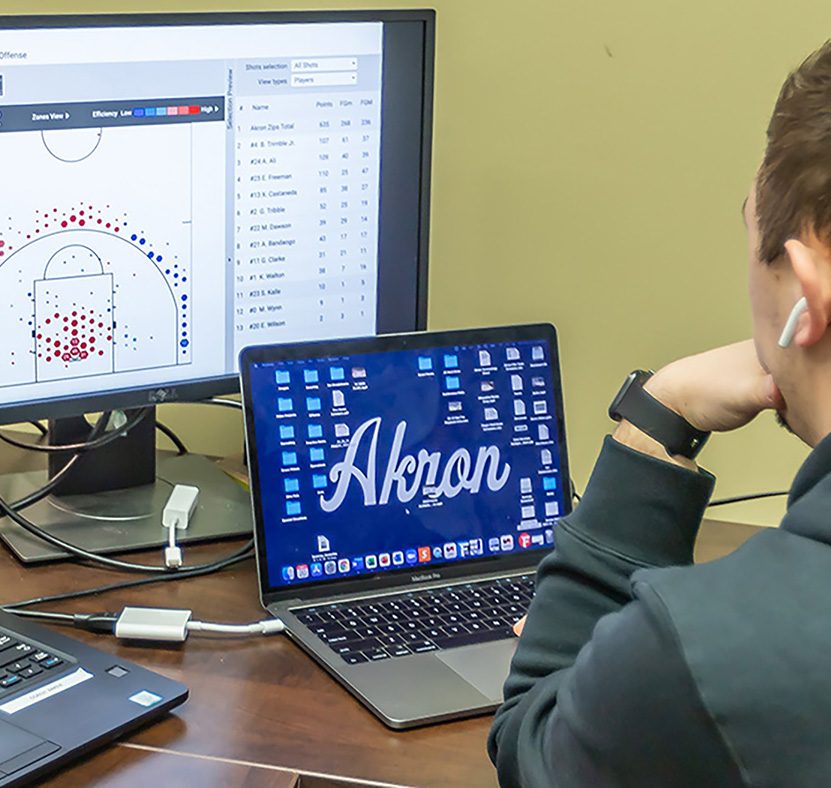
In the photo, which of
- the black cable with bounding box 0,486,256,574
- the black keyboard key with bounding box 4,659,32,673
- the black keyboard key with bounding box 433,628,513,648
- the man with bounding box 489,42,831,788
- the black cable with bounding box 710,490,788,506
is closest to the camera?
the man with bounding box 489,42,831,788

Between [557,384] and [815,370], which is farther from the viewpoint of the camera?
[557,384]

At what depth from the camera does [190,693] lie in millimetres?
928

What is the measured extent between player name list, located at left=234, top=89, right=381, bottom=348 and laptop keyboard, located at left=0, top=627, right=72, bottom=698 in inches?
15.5

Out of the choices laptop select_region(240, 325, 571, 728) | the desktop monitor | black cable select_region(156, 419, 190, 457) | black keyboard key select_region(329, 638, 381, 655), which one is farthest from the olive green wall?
black keyboard key select_region(329, 638, 381, 655)

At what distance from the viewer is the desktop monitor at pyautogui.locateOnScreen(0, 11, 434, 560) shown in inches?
42.9

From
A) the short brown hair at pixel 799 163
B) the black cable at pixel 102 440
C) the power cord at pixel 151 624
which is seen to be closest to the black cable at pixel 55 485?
the black cable at pixel 102 440

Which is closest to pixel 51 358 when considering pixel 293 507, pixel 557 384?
pixel 293 507

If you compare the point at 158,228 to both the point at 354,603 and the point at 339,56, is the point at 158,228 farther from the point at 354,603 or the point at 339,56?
the point at 354,603

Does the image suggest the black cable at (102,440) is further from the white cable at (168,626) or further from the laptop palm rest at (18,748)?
the laptop palm rest at (18,748)

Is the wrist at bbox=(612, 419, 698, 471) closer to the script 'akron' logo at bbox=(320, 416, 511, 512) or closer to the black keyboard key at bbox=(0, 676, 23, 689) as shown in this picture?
the script 'akron' logo at bbox=(320, 416, 511, 512)

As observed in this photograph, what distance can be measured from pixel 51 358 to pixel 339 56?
0.39 m

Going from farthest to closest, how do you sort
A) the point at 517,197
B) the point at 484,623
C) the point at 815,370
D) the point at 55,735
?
the point at 517,197, the point at 484,623, the point at 55,735, the point at 815,370

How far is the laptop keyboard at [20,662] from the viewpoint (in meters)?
0.89

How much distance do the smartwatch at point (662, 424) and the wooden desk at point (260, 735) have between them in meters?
0.24
